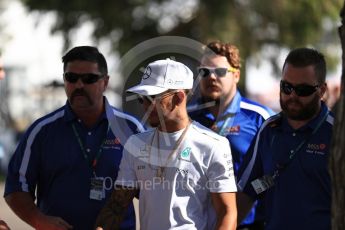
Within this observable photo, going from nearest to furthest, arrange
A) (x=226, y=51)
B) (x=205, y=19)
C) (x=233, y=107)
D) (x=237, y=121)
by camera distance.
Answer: (x=237, y=121) < (x=233, y=107) < (x=226, y=51) < (x=205, y=19)

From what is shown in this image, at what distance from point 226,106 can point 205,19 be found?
1356 cm

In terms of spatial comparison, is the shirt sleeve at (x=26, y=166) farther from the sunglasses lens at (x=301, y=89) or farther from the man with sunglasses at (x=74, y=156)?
the sunglasses lens at (x=301, y=89)

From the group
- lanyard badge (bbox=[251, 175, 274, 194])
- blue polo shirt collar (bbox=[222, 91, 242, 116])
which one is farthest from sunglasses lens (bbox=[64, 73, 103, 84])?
lanyard badge (bbox=[251, 175, 274, 194])

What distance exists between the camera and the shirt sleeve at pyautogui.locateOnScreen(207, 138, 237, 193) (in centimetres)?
533

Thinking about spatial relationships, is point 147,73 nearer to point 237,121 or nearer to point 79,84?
point 79,84

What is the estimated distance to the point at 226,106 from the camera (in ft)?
24.6

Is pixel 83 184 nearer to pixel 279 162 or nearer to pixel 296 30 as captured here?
pixel 279 162

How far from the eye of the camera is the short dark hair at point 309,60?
5824 mm

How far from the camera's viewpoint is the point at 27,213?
640 centimetres

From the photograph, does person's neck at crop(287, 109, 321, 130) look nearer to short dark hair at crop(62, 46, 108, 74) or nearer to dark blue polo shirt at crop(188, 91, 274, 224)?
dark blue polo shirt at crop(188, 91, 274, 224)

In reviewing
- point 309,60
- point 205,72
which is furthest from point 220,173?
point 205,72

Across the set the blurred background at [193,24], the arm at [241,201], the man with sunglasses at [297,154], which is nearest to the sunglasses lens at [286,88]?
the man with sunglasses at [297,154]

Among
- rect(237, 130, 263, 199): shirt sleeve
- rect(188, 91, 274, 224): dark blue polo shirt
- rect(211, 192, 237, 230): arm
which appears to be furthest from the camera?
rect(188, 91, 274, 224): dark blue polo shirt

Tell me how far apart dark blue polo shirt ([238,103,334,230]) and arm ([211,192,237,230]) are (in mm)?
487
